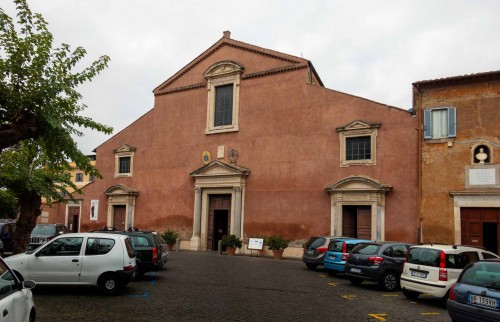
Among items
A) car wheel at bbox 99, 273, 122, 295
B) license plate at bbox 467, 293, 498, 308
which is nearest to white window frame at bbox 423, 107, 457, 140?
license plate at bbox 467, 293, 498, 308

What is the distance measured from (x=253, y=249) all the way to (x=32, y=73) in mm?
17125

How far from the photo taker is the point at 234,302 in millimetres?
9969

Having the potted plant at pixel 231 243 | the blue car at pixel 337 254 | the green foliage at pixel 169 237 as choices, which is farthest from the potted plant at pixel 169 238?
the blue car at pixel 337 254

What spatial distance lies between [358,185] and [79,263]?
14.0 metres

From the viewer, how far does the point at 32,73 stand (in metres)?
7.97

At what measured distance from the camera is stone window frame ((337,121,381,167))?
68.8 feet

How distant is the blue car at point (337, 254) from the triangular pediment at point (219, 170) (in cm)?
993

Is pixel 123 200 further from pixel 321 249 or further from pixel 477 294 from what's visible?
pixel 477 294

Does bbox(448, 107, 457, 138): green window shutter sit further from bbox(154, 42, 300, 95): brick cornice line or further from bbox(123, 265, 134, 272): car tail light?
bbox(123, 265, 134, 272): car tail light

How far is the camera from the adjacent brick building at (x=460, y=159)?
18.1 metres

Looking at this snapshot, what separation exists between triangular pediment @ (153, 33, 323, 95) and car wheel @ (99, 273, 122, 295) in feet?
54.7

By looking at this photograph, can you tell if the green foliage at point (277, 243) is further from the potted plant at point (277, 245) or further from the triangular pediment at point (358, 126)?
the triangular pediment at point (358, 126)

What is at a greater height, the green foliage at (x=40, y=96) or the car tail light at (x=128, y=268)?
the green foliage at (x=40, y=96)

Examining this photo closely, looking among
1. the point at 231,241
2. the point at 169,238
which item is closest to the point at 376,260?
the point at 231,241
